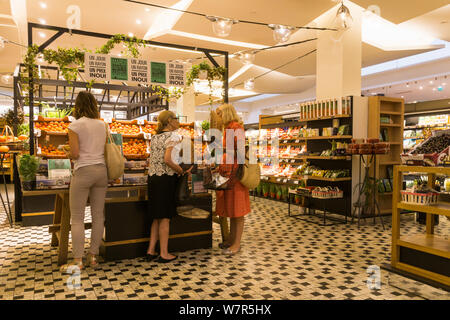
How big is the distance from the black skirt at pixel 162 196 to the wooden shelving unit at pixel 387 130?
12.7 ft

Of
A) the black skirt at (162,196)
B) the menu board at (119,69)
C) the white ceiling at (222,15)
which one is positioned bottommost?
the black skirt at (162,196)

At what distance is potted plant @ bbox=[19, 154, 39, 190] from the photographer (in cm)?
341

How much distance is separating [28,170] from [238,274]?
2290mm

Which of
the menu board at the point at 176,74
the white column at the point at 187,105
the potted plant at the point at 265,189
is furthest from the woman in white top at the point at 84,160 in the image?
the white column at the point at 187,105

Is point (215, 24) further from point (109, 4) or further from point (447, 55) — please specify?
point (447, 55)

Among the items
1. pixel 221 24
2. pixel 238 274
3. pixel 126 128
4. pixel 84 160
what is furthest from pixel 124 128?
pixel 238 274

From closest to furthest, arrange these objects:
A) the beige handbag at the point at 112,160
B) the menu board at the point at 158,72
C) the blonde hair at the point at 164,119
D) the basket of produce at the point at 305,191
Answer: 1. the beige handbag at the point at 112,160
2. the blonde hair at the point at 164,119
3. the menu board at the point at 158,72
4. the basket of produce at the point at 305,191

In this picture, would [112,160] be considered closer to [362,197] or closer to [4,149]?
[4,149]

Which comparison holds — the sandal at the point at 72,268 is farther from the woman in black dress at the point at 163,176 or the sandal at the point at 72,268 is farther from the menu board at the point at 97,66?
A: the menu board at the point at 97,66

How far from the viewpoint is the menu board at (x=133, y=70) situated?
14.8 ft

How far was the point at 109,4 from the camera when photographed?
21.2 feet

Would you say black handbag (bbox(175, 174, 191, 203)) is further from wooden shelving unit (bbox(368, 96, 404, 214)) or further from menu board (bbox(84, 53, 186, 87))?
wooden shelving unit (bbox(368, 96, 404, 214))
